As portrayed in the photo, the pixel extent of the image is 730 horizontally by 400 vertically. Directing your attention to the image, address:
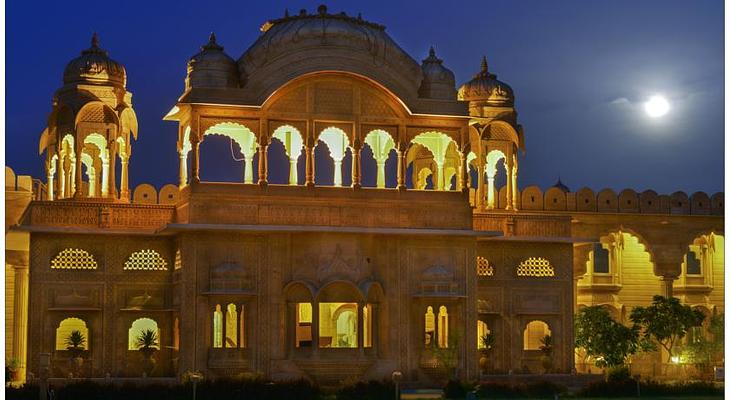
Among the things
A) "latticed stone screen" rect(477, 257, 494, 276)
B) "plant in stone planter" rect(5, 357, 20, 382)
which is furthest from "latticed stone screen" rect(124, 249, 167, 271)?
"latticed stone screen" rect(477, 257, 494, 276)

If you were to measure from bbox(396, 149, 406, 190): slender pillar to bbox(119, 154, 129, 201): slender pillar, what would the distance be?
16.9 ft

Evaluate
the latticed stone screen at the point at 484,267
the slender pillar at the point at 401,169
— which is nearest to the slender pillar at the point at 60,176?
the slender pillar at the point at 401,169

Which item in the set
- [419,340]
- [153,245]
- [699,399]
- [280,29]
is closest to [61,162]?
[153,245]

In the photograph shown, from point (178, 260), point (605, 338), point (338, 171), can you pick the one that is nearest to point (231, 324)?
point (178, 260)

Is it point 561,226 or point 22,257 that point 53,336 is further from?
point 561,226

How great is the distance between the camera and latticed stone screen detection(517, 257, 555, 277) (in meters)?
28.6

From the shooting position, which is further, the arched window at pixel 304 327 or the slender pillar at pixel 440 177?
the slender pillar at pixel 440 177

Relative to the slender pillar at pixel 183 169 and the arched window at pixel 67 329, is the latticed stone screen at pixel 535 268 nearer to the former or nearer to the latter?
the slender pillar at pixel 183 169

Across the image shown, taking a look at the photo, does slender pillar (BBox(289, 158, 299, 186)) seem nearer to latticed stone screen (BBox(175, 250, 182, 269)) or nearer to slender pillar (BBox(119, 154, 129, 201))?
latticed stone screen (BBox(175, 250, 182, 269))

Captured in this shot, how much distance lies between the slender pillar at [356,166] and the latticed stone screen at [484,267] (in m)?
3.09

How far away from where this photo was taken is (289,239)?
1035 inches

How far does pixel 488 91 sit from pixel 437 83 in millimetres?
3014

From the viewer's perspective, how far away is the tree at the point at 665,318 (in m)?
30.4

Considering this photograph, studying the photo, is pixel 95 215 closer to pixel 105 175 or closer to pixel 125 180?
pixel 105 175
